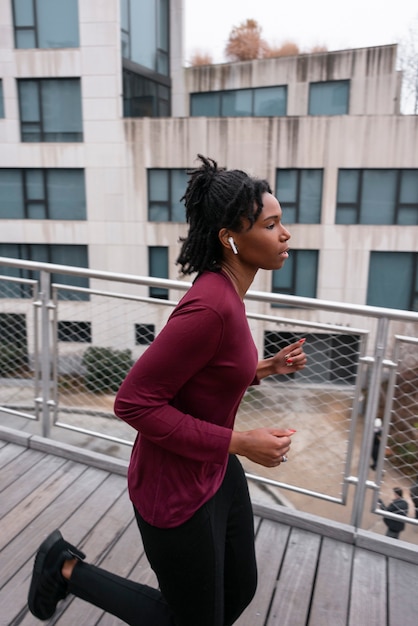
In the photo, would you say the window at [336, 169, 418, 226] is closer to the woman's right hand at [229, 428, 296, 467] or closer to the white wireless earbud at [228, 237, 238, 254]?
the white wireless earbud at [228, 237, 238, 254]

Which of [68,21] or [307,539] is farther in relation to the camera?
[68,21]

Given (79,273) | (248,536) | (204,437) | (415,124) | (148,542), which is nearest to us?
(204,437)

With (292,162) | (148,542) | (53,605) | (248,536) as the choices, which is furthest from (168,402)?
(292,162)

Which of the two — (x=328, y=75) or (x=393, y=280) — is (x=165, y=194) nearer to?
(x=328, y=75)

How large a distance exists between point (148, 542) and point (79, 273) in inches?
69.3

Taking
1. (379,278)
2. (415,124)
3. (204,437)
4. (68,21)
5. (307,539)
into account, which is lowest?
(379,278)

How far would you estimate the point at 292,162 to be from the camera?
592 inches

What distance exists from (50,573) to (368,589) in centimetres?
127

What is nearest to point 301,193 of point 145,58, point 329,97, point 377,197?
point 377,197

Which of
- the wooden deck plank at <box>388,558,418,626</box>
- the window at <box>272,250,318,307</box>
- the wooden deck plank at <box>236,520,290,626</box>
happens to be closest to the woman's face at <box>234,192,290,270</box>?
the wooden deck plank at <box>236,520,290,626</box>

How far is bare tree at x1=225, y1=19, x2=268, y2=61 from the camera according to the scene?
19.6m

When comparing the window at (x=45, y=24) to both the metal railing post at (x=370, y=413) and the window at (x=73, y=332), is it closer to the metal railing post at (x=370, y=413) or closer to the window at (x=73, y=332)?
the window at (x=73, y=332)

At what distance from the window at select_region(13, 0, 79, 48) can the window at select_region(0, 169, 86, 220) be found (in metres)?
3.88

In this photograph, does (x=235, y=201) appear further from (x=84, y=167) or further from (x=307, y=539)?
(x=84, y=167)
